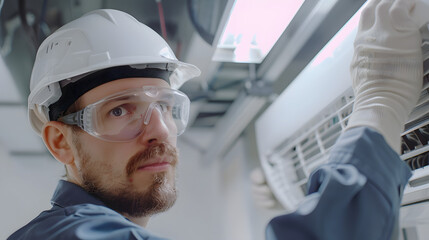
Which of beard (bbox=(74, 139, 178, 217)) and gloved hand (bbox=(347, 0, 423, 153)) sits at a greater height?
gloved hand (bbox=(347, 0, 423, 153))

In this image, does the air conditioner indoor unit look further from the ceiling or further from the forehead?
the forehead

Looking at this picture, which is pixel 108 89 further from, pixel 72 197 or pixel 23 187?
pixel 23 187

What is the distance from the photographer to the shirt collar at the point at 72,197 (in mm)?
1130

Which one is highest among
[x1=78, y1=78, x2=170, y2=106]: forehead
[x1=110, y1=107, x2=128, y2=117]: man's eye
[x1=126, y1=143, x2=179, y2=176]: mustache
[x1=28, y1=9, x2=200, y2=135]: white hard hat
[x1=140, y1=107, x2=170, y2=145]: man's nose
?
[x1=28, y1=9, x2=200, y2=135]: white hard hat

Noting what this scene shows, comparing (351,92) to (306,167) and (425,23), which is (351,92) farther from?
(306,167)

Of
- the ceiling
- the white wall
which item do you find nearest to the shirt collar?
the ceiling

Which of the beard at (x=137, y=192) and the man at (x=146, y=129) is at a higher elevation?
the man at (x=146, y=129)

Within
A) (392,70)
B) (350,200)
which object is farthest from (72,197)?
(392,70)

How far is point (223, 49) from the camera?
1.39 meters

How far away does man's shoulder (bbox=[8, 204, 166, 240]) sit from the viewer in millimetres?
858

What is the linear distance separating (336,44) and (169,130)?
21.8 inches

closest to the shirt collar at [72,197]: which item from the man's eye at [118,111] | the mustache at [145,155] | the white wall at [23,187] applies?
the mustache at [145,155]

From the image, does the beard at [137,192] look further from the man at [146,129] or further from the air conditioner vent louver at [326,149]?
the air conditioner vent louver at [326,149]

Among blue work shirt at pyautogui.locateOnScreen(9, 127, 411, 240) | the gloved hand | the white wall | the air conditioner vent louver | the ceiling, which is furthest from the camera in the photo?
the white wall
